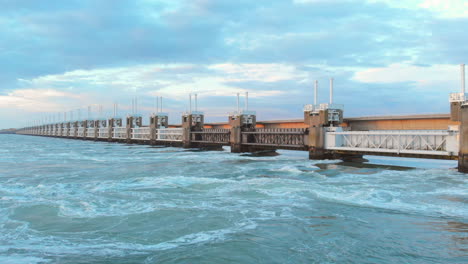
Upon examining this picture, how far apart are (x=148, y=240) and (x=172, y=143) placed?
2517 inches

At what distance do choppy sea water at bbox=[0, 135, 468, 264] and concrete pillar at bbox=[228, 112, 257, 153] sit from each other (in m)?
28.9

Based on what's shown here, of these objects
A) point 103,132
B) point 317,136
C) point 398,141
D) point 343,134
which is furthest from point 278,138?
point 103,132

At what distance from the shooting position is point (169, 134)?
72938 mm

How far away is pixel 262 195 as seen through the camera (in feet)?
58.3

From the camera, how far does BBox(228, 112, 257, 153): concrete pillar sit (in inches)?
2025

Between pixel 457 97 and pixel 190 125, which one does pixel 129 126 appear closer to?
pixel 190 125

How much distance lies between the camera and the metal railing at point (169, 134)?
69688 millimetres

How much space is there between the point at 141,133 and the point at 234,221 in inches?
2989

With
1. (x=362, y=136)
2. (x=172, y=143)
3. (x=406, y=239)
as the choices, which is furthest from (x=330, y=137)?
(x=172, y=143)

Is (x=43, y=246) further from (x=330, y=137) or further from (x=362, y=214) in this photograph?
(x=330, y=137)

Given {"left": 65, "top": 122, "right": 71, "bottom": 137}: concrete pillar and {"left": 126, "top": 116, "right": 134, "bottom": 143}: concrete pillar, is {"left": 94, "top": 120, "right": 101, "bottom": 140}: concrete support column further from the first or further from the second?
{"left": 65, "top": 122, "right": 71, "bottom": 137}: concrete pillar

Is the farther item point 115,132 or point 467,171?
point 115,132

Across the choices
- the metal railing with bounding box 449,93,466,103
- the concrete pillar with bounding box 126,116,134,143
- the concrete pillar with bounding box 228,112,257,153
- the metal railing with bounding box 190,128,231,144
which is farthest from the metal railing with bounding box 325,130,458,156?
the concrete pillar with bounding box 126,116,134,143

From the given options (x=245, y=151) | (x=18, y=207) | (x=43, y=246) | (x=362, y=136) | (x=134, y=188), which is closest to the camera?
(x=43, y=246)
